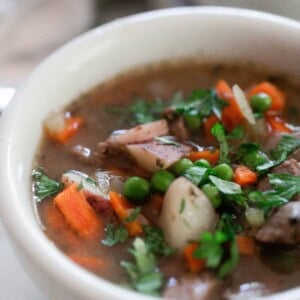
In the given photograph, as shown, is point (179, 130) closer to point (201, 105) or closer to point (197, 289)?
point (201, 105)

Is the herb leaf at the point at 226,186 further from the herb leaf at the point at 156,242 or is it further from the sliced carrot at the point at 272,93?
the sliced carrot at the point at 272,93

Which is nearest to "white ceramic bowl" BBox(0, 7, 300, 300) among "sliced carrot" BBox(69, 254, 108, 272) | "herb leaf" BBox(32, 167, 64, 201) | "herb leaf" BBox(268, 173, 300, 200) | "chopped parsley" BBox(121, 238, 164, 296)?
"herb leaf" BBox(32, 167, 64, 201)

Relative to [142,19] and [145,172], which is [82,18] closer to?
[142,19]

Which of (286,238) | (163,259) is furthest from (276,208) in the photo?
(163,259)

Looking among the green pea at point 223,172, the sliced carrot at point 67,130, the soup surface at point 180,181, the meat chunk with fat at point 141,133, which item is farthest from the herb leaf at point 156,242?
the sliced carrot at point 67,130

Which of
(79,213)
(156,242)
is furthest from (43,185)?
(156,242)

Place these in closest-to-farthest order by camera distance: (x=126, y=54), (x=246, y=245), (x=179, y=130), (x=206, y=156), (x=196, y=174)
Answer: (x=246, y=245), (x=196, y=174), (x=206, y=156), (x=179, y=130), (x=126, y=54)

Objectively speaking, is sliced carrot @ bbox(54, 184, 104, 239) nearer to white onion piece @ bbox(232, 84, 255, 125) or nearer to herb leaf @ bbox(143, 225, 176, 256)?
herb leaf @ bbox(143, 225, 176, 256)
